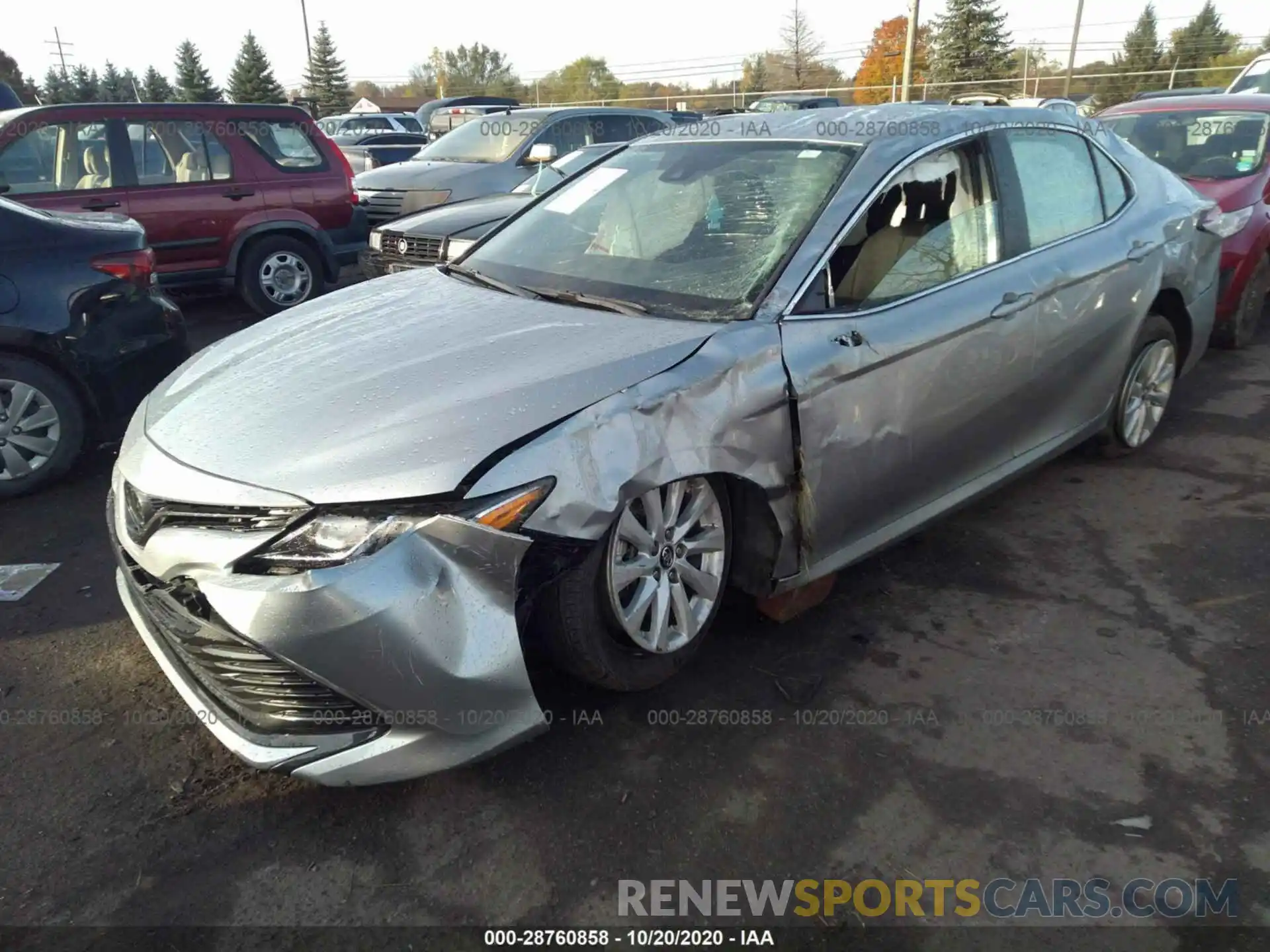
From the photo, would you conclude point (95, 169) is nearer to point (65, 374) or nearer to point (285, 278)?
point (285, 278)

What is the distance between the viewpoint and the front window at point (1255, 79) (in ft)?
45.0

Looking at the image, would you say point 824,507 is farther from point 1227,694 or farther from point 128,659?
point 128,659

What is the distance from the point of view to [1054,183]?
3.94 meters

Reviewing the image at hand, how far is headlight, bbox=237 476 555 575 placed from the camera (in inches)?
86.4

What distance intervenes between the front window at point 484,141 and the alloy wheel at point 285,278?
2.48 metres

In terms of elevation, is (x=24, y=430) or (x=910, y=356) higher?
(x=910, y=356)

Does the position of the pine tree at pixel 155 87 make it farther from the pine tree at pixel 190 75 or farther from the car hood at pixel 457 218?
the car hood at pixel 457 218

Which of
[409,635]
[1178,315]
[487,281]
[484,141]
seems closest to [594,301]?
[487,281]

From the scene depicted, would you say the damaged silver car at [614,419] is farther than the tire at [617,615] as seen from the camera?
No

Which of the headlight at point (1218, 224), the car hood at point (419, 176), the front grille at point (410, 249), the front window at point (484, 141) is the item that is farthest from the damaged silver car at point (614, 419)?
the front window at point (484, 141)

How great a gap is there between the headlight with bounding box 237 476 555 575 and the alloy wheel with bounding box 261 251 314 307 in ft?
21.3

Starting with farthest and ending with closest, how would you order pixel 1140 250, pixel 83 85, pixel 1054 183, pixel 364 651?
pixel 83 85, pixel 1140 250, pixel 1054 183, pixel 364 651

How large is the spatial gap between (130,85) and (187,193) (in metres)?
70.5

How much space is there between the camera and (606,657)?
2633 mm
